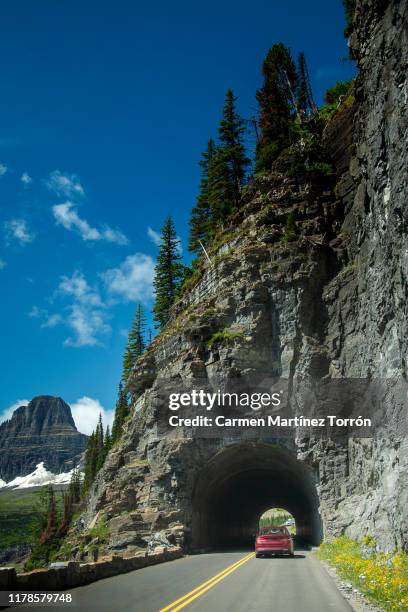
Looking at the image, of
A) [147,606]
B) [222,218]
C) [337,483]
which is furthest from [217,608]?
[222,218]

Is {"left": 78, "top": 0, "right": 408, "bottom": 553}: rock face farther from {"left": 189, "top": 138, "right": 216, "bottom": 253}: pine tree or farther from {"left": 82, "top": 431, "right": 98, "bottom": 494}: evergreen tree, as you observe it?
{"left": 82, "top": 431, "right": 98, "bottom": 494}: evergreen tree

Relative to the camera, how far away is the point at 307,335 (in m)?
35.4

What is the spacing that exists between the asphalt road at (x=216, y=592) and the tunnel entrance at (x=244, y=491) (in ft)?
54.0

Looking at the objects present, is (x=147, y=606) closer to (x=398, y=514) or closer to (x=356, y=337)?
(x=398, y=514)

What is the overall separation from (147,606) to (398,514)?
484 inches

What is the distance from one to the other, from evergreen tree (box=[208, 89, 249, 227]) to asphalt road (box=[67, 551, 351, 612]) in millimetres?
40174

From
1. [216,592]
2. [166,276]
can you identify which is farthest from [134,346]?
[216,592]

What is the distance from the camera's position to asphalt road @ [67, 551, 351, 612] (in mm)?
11030

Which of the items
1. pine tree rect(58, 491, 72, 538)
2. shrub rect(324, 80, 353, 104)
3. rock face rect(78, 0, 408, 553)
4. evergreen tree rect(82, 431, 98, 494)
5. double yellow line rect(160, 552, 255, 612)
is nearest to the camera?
double yellow line rect(160, 552, 255, 612)

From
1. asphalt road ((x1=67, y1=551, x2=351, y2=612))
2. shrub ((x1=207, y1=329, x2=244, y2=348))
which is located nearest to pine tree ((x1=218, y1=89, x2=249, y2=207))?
shrub ((x1=207, y1=329, x2=244, y2=348))

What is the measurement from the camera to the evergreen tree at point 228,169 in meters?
55.4

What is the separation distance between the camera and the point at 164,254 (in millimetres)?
67250

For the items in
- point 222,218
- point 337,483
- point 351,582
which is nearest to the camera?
point 351,582

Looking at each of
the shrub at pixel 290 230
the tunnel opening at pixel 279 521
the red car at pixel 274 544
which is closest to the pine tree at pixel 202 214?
the shrub at pixel 290 230
